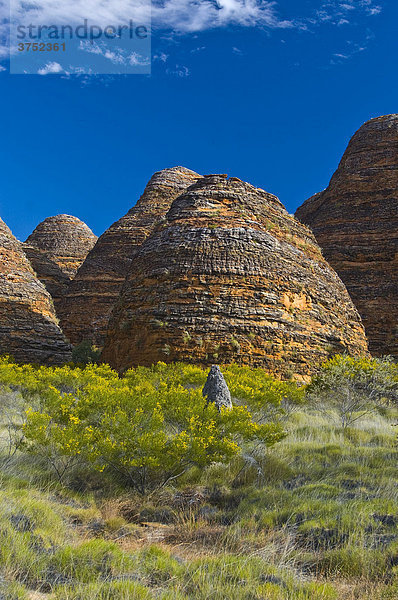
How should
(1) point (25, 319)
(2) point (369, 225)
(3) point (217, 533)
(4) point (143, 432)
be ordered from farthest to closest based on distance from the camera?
(2) point (369, 225), (1) point (25, 319), (4) point (143, 432), (3) point (217, 533)

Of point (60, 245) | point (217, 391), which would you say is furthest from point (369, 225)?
point (60, 245)

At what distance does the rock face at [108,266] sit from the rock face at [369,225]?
11.7 m

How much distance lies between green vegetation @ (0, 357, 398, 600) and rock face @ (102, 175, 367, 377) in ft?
14.9

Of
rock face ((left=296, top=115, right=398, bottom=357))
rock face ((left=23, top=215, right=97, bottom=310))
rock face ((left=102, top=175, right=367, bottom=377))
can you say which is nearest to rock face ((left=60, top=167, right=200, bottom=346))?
rock face ((left=23, top=215, right=97, bottom=310))

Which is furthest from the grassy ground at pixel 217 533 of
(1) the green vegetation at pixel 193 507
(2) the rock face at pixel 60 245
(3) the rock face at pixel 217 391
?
(2) the rock face at pixel 60 245

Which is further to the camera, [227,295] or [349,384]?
[227,295]

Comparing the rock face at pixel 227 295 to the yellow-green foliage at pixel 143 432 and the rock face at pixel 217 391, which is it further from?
the yellow-green foliage at pixel 143 432

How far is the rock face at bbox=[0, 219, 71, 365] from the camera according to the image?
19.4 meters

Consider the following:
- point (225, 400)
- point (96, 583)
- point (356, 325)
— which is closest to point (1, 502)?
point (96, 583)

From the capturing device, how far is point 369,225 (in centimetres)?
2808

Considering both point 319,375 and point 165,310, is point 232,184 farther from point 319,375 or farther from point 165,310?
point 319,375

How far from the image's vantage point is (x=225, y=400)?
27.0 ft

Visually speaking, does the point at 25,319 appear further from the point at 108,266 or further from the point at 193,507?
the point at 193,507

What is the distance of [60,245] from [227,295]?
30927 millimetres
